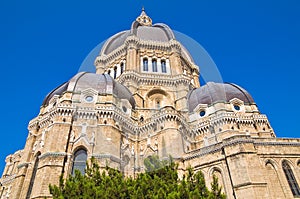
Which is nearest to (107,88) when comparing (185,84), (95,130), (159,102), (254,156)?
(95,130)

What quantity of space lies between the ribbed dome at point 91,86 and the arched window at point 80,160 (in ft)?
22.9

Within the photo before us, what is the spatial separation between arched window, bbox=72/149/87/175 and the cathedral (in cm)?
9

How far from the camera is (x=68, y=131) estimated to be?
23734mm

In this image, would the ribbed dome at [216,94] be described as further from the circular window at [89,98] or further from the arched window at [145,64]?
the circular window at [89,98]

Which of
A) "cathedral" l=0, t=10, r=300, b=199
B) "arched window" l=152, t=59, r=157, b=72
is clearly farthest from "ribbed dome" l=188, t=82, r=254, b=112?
"arched window" l=152, t=59, r=157, b=72

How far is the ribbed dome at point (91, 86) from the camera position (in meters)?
27.9

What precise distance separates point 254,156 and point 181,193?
1130 centimetres

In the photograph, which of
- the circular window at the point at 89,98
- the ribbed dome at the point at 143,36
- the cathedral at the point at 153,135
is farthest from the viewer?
the ribbed dome at the point at 143,36

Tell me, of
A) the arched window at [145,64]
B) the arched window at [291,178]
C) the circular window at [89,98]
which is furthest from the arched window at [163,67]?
the arched window at [291,178]

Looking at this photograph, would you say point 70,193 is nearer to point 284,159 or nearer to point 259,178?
point 259,178

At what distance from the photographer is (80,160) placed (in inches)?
916

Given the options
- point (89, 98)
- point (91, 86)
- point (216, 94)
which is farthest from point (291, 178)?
point (91, 86)

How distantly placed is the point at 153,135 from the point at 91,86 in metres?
9.03

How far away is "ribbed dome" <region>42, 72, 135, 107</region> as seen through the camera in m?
27.9
